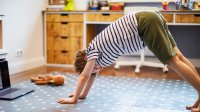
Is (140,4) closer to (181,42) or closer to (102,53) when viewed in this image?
(181,42)

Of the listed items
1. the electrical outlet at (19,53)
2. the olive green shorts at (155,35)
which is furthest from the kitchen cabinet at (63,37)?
the olive green shorts at (155,35)

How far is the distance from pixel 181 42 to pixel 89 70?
8.08 feet

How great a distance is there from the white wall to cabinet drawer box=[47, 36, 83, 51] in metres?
0.17

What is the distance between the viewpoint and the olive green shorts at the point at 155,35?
5.25 ft

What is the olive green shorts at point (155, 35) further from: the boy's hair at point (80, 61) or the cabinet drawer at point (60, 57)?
the cabinet drawer at point (60, 57)

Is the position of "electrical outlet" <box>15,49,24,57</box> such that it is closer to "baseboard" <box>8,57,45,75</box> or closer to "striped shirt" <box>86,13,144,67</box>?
"baseboard" <box>8,57,45,75</box>

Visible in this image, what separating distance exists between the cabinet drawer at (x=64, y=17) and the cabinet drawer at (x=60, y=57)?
1.43ft

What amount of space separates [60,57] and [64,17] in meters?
0.56

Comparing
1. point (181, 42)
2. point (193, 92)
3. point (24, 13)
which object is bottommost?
point (193, 92)

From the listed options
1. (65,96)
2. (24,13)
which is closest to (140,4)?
(24,13)

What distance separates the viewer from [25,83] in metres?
2.57

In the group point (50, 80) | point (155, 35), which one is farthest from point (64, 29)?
point (155, 35)

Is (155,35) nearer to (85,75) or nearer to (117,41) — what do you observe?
(117,41)

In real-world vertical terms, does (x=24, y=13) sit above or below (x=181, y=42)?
above
